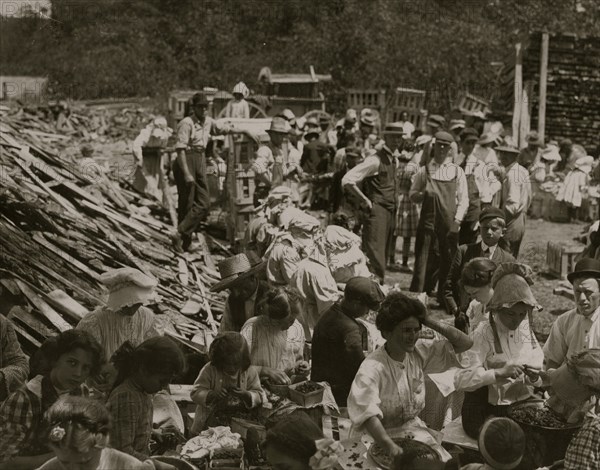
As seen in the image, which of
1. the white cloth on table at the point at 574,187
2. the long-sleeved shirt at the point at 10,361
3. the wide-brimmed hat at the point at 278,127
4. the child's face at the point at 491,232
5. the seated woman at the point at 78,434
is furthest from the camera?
the white cloth on table at the point at 574,187

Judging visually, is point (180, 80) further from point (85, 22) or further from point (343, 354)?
point (343, 354)

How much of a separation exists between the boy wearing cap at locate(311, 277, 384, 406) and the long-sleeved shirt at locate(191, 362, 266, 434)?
1.89ft

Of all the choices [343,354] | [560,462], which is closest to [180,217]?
[343,354]

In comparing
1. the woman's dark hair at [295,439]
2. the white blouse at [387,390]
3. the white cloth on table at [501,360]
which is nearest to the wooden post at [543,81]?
the white cloth on table at [501,360]

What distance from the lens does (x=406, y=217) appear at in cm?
1324

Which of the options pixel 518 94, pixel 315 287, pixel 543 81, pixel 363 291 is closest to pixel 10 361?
pixel 363 291

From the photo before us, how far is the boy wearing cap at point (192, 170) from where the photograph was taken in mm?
12797

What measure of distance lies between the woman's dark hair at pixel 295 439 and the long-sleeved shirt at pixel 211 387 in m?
1.47

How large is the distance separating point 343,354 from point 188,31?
103 ft

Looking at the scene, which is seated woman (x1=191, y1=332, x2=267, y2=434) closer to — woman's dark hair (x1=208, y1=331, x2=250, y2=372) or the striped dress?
woman's dark hair (x1=208, y1=331, x2=250, y2=372)

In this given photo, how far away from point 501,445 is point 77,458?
210cm

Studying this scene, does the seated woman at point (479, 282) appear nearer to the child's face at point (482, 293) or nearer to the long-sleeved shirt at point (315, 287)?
the child's face at point (482, 293)

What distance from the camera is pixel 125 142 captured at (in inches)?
1061

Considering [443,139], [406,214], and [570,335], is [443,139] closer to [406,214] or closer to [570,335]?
[406,214]
